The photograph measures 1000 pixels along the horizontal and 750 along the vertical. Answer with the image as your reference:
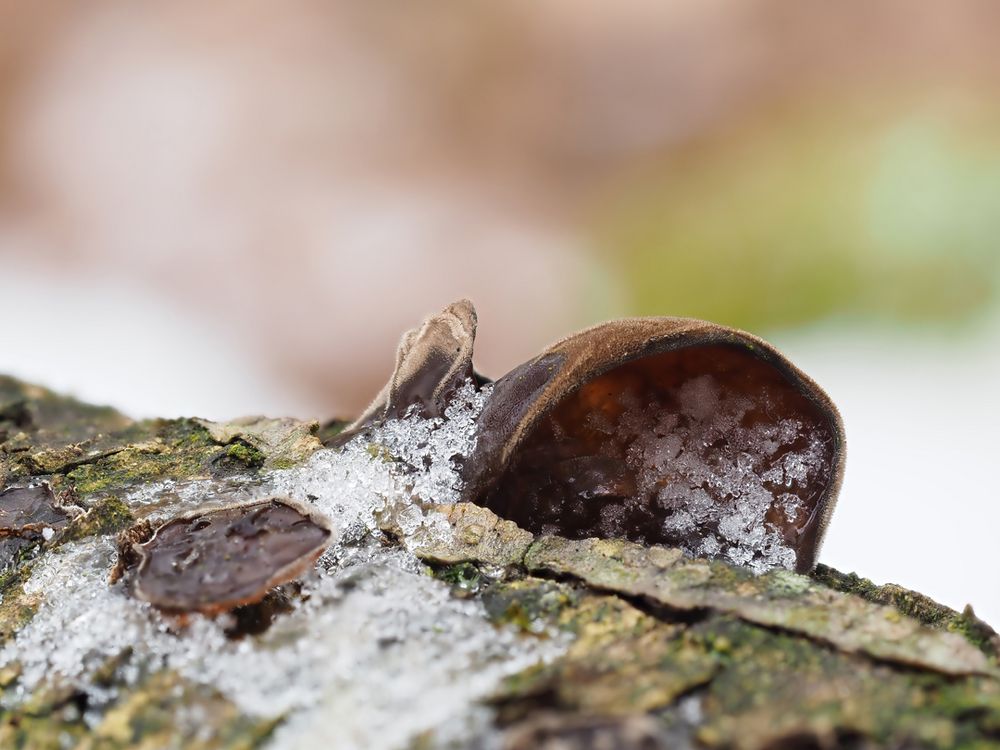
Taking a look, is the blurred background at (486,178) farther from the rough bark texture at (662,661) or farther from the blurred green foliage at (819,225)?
the rough bark texture at (662,661)

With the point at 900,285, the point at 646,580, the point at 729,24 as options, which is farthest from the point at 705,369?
the point at 729,24

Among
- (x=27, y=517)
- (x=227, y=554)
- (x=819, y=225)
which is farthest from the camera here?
(x=819, y=225)

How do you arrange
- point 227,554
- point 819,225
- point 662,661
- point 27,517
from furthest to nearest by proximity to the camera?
point 819,225 → point 27,517 → point 227,554 → point 662,661

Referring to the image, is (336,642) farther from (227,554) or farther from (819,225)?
(819,225)

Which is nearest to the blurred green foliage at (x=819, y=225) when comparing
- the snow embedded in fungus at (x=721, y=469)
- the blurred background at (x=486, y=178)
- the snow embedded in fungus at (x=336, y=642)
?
the blurred background at (x=486, y=178)

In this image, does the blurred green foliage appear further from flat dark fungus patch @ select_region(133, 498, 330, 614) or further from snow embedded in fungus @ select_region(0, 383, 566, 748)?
flat dark fungus patch @ select_region(133, 498, 330, 614)

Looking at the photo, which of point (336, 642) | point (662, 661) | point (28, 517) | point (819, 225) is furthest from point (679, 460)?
point (819, 225)

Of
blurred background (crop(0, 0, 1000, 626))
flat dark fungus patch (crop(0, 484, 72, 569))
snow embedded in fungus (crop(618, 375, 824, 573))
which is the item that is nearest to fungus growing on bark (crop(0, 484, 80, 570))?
flat dark fungus patch (crop(0, 484, 72, 569))
